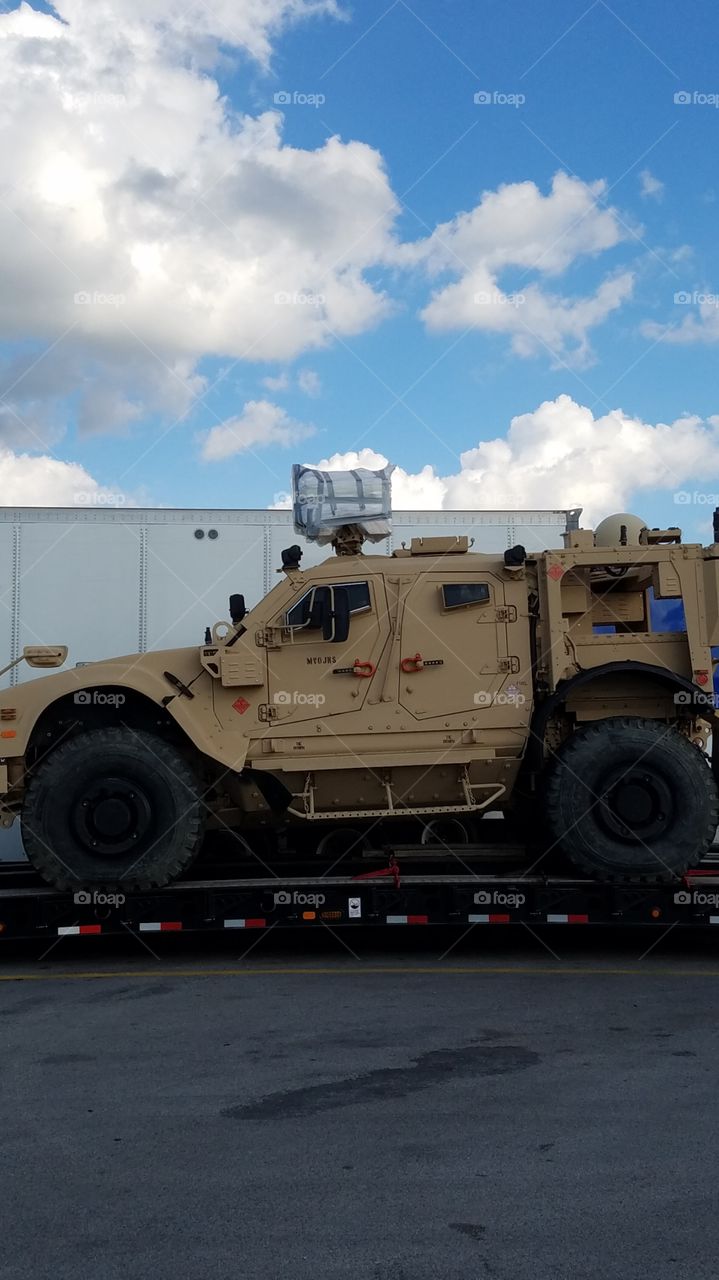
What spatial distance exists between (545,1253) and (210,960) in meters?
5.20

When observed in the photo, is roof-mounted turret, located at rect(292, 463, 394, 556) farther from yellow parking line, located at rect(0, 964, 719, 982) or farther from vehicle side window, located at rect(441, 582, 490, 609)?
yellow parking line, located at rect(0, 964, 719, 982)

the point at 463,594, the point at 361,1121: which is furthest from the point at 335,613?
the point at 361,1121

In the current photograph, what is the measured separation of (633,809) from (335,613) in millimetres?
2800

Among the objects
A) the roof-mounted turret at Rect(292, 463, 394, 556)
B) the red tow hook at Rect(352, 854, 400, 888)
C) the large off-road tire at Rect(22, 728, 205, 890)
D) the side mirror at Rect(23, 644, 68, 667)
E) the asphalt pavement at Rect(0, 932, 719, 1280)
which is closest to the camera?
the asphalt pavement at Rect(0, 932, 719, 1280)

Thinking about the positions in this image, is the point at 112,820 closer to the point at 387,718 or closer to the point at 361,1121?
the point at 387,718

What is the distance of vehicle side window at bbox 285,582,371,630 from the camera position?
8.38 m

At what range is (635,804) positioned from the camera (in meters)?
7.98

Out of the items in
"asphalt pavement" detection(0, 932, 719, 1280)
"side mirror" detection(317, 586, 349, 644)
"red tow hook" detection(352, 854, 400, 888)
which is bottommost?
"asphalt pavement" detection(0, 932, 719, 1280)

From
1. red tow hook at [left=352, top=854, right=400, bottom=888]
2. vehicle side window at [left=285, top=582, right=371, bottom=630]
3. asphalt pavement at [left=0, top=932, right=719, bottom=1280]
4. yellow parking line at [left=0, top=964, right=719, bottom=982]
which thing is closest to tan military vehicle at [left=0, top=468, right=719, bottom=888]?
vehicle side window at [left=285, top=582, right=371, bottom=630]

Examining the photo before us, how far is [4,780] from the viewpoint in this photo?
8.15 meters

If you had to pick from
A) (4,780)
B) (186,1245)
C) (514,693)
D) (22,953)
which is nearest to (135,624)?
(4,780)

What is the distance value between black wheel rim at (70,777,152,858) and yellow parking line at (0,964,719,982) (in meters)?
0.95

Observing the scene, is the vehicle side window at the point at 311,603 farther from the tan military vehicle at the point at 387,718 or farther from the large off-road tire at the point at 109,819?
the large off-road tire at the point at 109,819

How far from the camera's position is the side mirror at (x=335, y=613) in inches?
328
